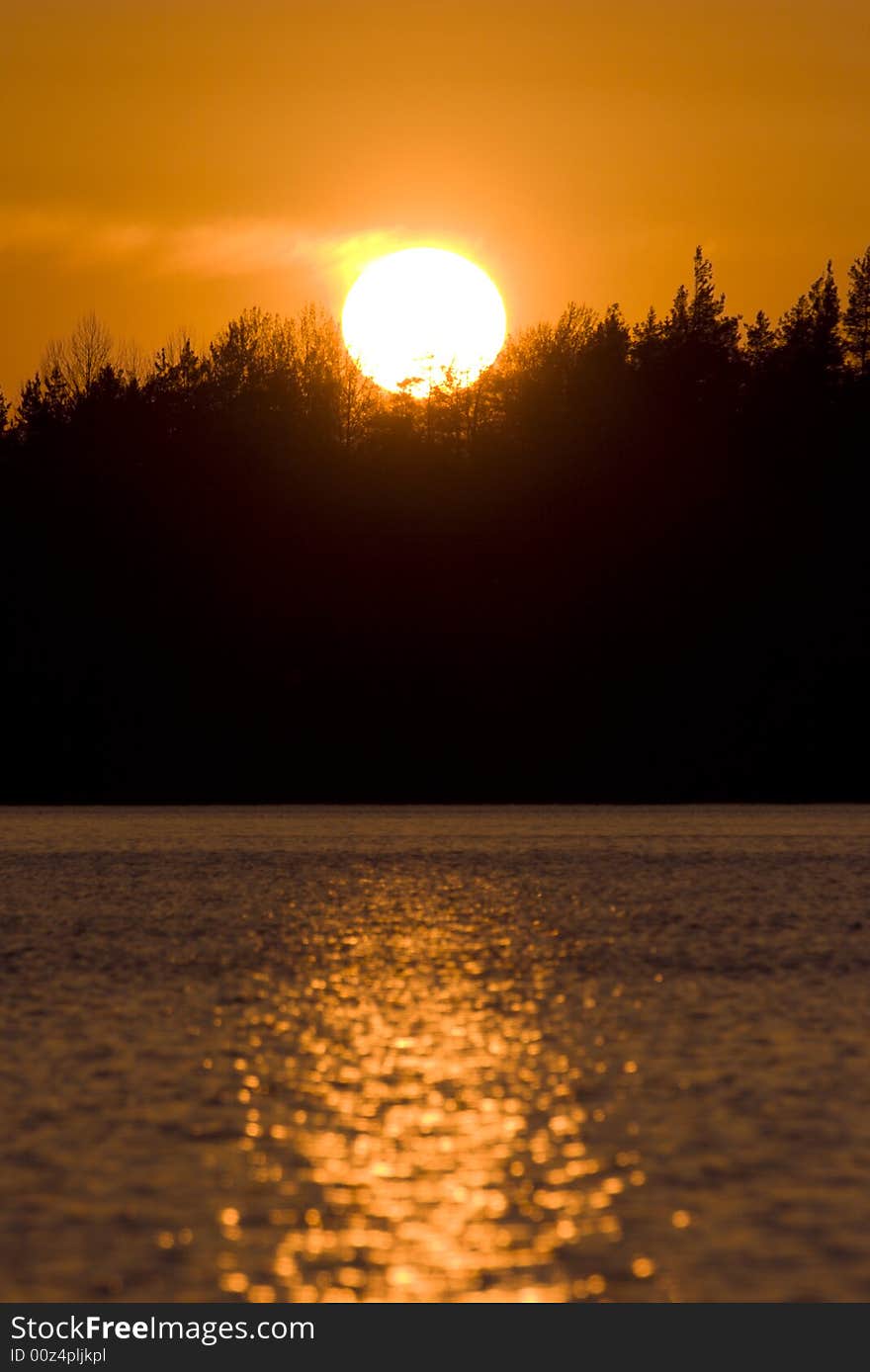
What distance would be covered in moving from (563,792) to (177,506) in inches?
620

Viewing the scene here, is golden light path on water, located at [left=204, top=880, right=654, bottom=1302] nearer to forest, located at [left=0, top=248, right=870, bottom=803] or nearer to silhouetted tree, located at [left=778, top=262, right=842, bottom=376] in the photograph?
forest, located at [left=0, top=248, right=870, bottom=803]

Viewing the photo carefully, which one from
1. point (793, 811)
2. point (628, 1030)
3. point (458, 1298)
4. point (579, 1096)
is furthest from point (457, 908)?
point (793, 811)

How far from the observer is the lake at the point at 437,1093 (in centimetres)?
618

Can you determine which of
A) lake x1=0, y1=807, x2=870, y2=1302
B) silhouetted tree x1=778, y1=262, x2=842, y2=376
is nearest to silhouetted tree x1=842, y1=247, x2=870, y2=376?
silhouetted tree x1=778, y1=262, x2=842, y2=376

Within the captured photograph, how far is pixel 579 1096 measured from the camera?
8758 mm

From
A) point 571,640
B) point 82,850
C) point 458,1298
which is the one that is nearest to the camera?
point 458,1298

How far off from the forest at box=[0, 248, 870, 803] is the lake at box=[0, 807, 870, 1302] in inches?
1734

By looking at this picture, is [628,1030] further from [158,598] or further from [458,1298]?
[158,598]

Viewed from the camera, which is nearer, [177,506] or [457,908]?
[457,908]

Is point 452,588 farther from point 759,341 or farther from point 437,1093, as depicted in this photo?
point 437,1093

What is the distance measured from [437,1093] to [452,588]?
58.5 metres

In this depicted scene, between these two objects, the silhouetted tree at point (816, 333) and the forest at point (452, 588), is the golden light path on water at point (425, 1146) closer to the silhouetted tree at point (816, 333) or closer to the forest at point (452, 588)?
the forest at point (452, 588)

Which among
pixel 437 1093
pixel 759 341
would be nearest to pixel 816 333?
pixel 759 341

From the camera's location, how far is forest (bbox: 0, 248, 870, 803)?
63156 mm
